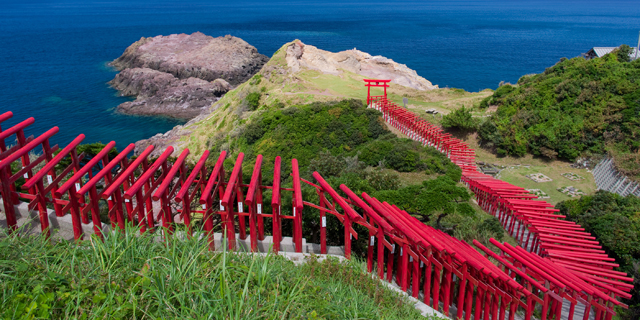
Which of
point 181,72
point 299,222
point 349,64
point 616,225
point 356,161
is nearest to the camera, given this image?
point 299,222

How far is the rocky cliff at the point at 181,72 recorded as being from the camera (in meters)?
58.8

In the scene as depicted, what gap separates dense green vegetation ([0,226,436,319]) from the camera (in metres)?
4.32

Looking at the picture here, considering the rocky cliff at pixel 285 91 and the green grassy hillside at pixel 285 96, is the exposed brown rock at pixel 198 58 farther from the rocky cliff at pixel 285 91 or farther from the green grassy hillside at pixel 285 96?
the green grassy hillside at pixel 285 96

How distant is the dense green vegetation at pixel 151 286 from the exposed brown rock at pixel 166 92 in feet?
174

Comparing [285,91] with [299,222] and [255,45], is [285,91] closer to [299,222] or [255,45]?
[299,222]

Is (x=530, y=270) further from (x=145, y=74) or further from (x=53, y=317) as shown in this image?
(x=145, y=74)

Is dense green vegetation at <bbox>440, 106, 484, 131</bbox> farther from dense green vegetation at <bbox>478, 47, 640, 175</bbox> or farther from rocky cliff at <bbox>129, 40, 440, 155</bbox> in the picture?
rocky cliff at <bbox>129, 40, 440, 155</bbox>

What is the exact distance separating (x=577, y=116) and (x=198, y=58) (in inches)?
2533

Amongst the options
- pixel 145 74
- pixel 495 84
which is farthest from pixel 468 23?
pixel 145 74

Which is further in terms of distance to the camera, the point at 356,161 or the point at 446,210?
the point at 356,161

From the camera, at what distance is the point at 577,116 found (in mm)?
25297

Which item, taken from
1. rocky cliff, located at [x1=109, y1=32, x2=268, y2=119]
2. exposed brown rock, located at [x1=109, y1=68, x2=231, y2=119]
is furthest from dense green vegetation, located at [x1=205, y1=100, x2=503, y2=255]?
rocky cliff, located at [x1=109, y1=32, x2=268, y2=119]

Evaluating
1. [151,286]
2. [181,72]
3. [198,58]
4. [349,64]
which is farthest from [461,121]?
[198,58]

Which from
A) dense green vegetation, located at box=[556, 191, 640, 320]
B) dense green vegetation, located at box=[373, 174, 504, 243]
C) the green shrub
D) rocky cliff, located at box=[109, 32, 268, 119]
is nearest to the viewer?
dense green vegetation, located at box=[556, 191, 640, 320]
